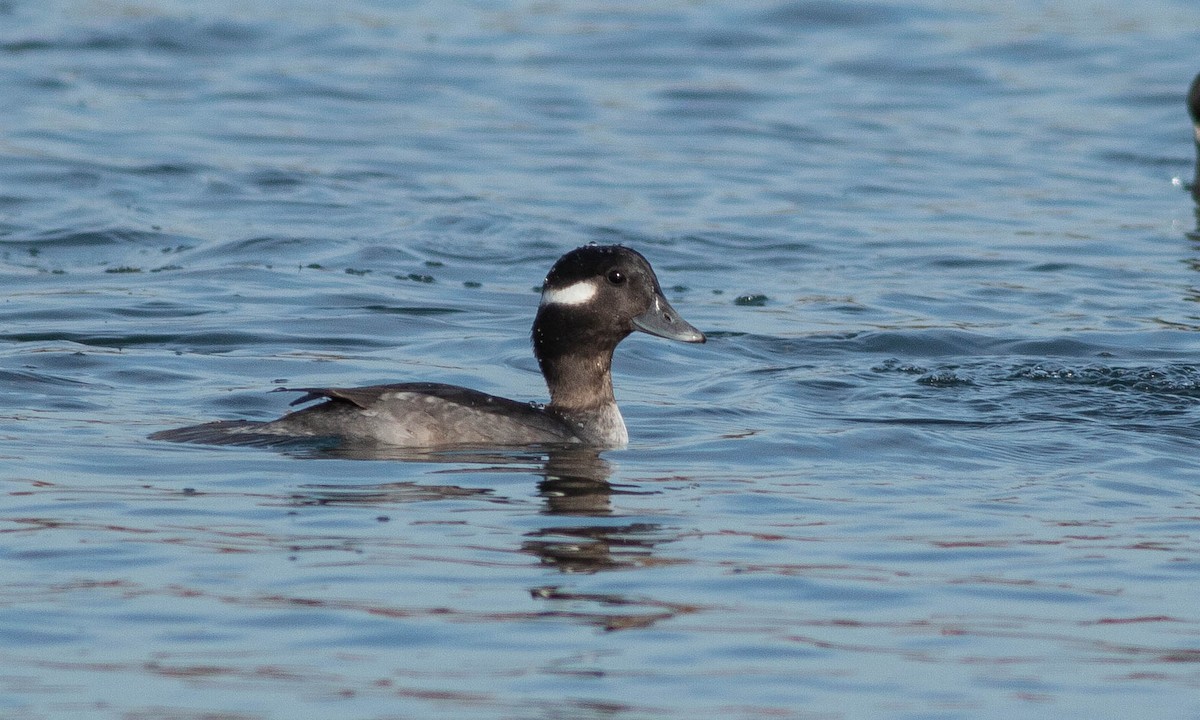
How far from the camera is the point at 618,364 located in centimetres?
1241

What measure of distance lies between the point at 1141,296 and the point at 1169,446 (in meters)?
5.25

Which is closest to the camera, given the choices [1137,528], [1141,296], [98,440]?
[1137,528]

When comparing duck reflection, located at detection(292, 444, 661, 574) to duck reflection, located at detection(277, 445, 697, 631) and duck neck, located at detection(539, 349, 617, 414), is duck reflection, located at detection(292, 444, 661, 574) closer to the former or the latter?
duck reflection, located at detection(277, 445, 697, 631)

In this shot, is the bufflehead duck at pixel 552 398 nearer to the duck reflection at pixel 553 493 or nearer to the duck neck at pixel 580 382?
the duck neck at pixel 580 382

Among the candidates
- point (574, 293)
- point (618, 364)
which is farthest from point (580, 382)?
point (618, 364)

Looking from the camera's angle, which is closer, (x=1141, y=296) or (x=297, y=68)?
(x=1141, y=296)

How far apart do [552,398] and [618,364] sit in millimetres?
2207

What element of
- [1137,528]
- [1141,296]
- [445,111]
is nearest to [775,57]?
[445,111]

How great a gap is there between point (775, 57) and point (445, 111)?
572 cm

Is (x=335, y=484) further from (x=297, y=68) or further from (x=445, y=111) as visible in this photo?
(x=297, y=68)

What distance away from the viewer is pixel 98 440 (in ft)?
31.1

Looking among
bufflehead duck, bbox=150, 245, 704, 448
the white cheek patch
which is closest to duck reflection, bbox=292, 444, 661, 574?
bufflehead duck, bbox=150, 245, 704, 448

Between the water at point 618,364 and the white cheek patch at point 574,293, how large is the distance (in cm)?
81

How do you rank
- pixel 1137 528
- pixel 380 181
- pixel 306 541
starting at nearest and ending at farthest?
pixel 306 541 → pixel 1137 528 → pixel 380 181
